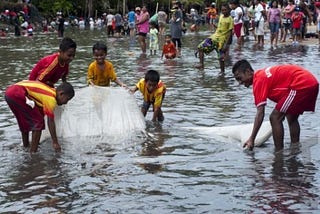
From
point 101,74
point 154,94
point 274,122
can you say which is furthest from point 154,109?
point 274,122

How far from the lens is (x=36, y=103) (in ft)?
20.7

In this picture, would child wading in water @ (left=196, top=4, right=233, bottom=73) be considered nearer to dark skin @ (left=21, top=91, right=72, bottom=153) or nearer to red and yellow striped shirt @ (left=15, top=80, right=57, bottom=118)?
dark skin @ (left=21, top=91, right=72, bottom=153)

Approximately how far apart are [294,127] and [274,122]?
0.48 meters

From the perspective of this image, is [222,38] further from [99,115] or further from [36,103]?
[36,103]

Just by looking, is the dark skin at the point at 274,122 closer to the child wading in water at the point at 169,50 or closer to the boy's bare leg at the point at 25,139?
the boy's bare leg at the point at 25,139

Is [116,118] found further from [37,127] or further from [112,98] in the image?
[37,127]

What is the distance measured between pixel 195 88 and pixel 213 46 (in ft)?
8.61

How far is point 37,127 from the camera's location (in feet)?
20.9

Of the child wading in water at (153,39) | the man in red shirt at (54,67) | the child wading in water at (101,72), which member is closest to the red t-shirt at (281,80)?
the man in red shirt at (54,67)

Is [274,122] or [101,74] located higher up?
[101,74]

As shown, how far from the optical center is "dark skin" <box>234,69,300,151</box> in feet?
19.7

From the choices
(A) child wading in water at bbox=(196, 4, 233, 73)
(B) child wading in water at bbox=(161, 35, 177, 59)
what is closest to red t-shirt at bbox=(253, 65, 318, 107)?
(A) child wading in water at bbox=(196, 4, 233, 73)

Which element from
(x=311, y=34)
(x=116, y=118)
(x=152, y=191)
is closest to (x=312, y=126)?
(x=116, y=118)

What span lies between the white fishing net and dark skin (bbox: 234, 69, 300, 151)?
166cm
